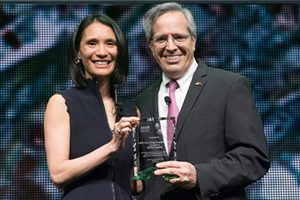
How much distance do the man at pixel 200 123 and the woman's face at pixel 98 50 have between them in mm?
144

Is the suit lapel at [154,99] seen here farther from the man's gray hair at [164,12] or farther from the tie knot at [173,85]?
the man's gray hair at [164,12]

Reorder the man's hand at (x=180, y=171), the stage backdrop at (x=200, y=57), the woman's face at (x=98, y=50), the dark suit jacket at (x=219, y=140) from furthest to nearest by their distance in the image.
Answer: the stage backdrop at (x=200, y=57) → the woman's face at (x=98, y=50) → the dark suit jacket at (x=219, y=140) → the man's hand at (x=180, y=171)

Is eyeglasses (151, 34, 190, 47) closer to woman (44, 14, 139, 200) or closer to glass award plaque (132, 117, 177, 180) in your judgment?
woman (44, 14, 139, 200)

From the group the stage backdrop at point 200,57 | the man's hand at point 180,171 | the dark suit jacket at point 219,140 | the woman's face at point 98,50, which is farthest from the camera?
the stage backdrop at point 200,57

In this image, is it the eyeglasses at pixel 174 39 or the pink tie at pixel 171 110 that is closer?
the pink tie at pixel 171 110

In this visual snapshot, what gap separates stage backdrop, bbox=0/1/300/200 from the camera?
400 centimetres

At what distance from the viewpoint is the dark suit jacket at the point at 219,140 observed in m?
2.86

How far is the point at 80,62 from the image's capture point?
313 cm

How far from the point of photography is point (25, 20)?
4.03 metres

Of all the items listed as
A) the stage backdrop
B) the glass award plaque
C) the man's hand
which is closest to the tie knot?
the glass award plaque

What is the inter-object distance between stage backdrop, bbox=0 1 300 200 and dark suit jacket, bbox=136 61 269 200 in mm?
1014

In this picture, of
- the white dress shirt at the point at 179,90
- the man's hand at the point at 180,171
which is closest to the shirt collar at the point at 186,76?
the white dress shirt at the point at 179,90

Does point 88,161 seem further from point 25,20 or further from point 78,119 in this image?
point 25,20

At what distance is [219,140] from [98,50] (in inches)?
20.9
